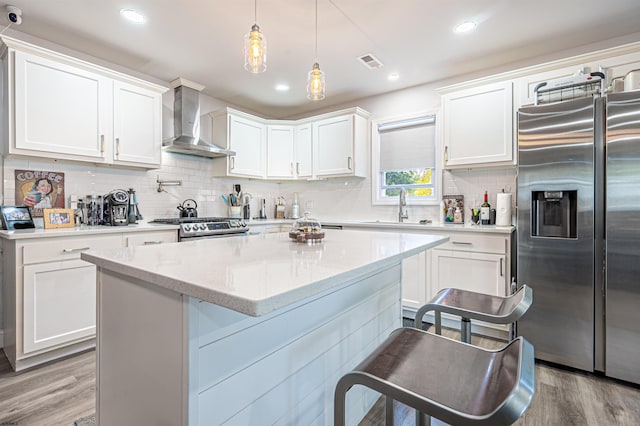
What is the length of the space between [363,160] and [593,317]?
106 inches

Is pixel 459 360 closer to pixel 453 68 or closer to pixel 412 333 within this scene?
pixel 412 333

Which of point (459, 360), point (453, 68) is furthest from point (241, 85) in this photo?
point (459, 360)

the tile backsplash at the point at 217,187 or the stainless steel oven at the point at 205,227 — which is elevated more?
the tile backsplash at the point at 217,187

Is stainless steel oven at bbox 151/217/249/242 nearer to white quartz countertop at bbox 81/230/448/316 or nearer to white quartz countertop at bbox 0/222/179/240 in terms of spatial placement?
white quartz countertop at bbox 0/222/179/240

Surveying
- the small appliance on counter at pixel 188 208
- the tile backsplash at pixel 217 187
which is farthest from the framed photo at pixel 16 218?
the small appliance on counter at pixel 188 208

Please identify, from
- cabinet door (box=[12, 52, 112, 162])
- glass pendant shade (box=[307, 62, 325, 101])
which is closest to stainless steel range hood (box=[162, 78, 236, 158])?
cabinet door (box=[12, 52, 112, 162])

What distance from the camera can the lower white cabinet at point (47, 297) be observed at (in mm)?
2086

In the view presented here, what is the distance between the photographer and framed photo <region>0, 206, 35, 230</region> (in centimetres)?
230

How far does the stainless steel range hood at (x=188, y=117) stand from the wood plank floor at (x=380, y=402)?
226cm

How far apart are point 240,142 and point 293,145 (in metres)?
0.76

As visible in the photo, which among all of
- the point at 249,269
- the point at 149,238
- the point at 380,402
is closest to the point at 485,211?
the point at 380,402

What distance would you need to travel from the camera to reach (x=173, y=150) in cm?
351

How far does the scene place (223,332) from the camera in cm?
89

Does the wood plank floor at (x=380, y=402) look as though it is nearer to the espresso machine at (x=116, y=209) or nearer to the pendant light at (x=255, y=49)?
the espresso machine at (x=116, y=209)
